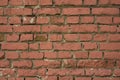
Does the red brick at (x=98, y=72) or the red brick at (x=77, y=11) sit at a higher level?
the red brick at (x=77, y=11)

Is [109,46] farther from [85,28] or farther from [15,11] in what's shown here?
[15,11]

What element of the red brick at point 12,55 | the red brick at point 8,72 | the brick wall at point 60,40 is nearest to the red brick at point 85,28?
the brick wall at point 60,40

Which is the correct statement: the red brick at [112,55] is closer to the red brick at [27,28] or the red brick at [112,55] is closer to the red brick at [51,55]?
the red brick at [51,55]

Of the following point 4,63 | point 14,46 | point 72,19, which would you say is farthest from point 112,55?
point 4,63

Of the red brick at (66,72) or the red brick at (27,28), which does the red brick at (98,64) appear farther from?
the red brick at (27,28)

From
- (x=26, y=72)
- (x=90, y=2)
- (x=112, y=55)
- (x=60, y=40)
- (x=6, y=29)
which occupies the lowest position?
(x=26, y=72)

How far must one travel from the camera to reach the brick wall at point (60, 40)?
8.09 ft

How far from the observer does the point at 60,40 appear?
8.14 feet

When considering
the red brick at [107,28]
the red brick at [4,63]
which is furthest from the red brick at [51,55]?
Result: the red brick at [107,28]

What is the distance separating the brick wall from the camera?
97.0 inches

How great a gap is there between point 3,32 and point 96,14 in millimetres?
1009

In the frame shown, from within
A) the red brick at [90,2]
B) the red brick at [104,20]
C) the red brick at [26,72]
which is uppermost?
the red brick at [90,2]

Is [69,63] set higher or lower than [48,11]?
lower

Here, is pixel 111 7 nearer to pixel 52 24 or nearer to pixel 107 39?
pixel 107 39
